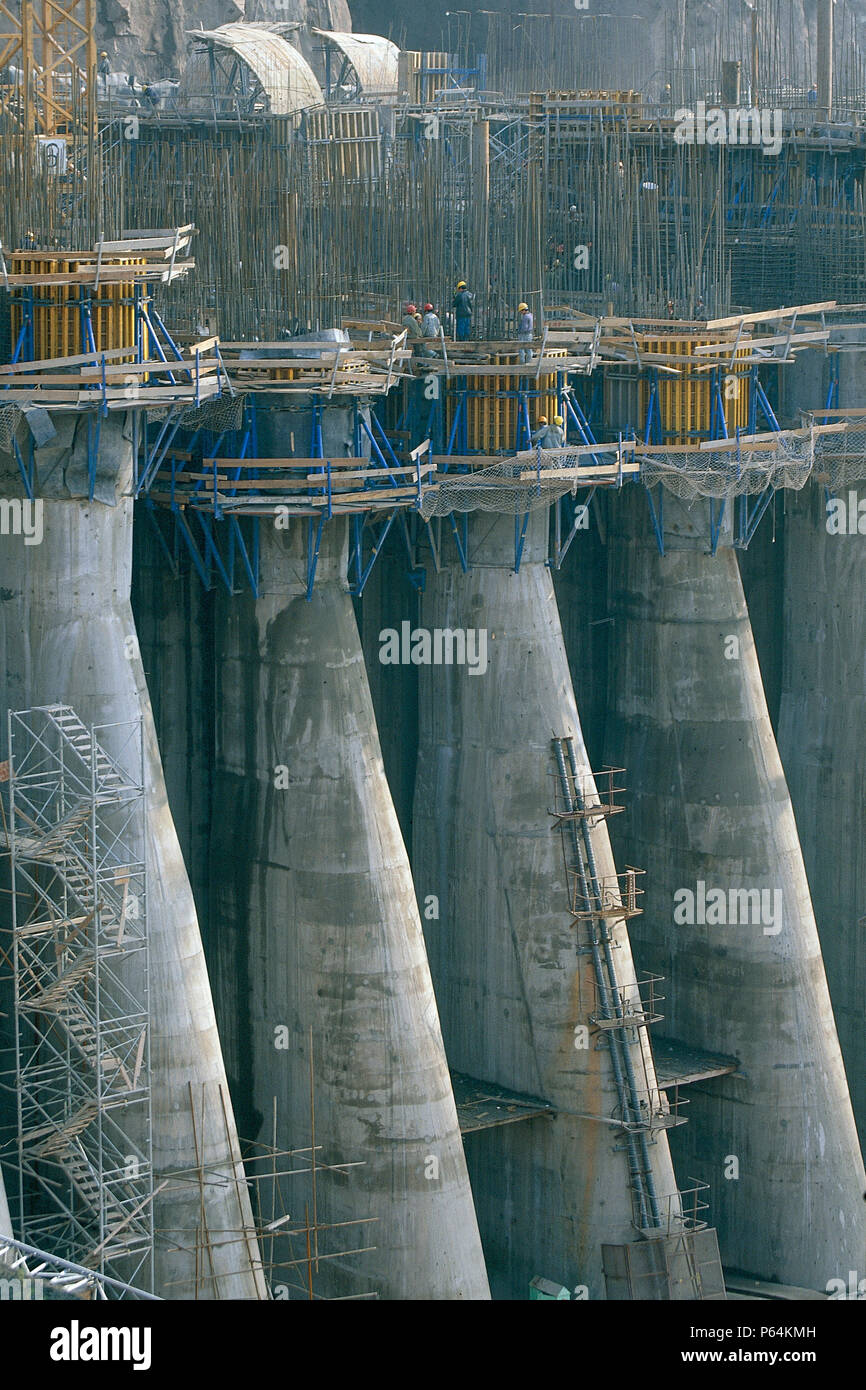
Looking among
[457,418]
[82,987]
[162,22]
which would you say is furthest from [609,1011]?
[162,22]

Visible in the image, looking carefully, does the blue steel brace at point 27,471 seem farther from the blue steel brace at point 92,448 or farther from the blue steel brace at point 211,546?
the blue steel brace at point 211,546

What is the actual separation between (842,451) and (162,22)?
111 ft

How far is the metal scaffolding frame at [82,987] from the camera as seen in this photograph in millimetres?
47469

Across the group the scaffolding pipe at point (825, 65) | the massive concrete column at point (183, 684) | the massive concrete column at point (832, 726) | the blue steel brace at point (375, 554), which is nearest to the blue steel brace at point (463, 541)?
the blue steel brace at point (375, 554)

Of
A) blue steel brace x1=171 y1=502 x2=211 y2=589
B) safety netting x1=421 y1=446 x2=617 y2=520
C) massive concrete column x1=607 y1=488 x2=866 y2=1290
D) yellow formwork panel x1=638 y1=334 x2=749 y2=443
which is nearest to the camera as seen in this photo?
blue steel brace x1=171 y1=502 x2=211 y2=589

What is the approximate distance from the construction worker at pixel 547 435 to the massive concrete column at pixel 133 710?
427 inches

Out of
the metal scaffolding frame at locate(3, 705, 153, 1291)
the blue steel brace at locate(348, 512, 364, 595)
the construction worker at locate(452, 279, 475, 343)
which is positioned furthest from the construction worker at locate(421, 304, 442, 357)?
the metal scaffolding frame at locate(3, 705, 153, 1291)

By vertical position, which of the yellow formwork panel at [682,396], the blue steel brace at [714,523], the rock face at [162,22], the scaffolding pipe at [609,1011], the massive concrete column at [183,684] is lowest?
the scaffolding pipe at [609,1011]

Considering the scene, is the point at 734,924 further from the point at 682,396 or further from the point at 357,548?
the point at 357,548

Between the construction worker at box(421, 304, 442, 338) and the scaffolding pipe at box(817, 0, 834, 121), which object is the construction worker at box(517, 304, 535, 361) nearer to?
the construction worker at box(421, 304, 442, 338)

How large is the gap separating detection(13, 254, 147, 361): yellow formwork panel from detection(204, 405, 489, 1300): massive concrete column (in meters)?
5.32

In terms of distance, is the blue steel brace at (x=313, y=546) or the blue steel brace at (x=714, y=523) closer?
the blue steel brace at (x=313, y=546)

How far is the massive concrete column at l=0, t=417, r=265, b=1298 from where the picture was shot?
162 feet

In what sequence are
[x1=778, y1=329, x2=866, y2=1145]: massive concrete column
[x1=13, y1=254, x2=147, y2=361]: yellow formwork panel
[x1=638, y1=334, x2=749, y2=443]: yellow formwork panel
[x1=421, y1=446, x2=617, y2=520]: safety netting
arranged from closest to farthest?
[x1=13, y1=254, x2=147, y2=361]: yellow formwork panel → [x1=421, y1=446, x2=617, y2=520]: safety netting → [x1=638, y1=334, x2=749, y2=443]: yellow formwork panel → [x1=778, y1=329, x2=866, y2=1145]: massive concrete column
